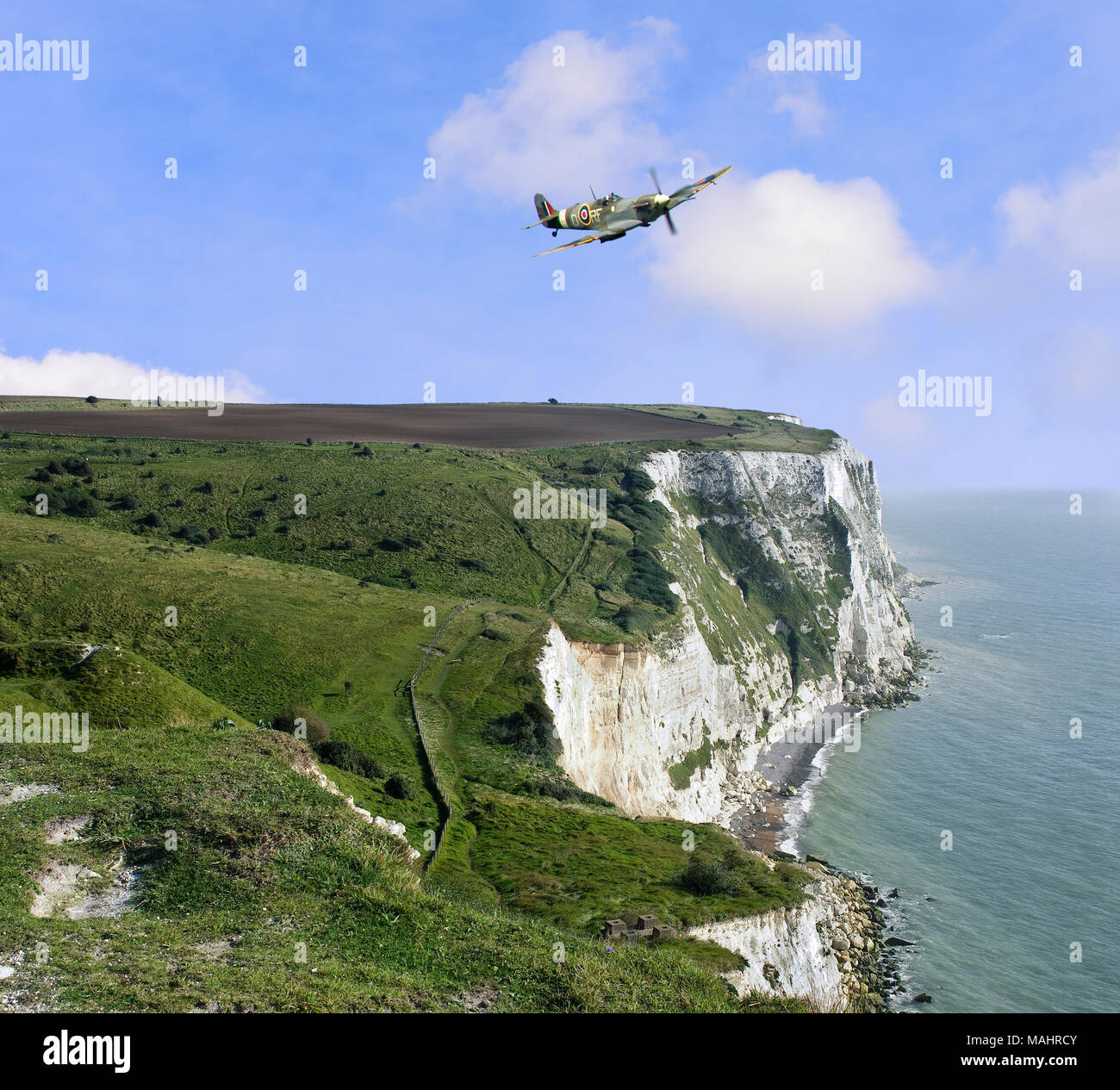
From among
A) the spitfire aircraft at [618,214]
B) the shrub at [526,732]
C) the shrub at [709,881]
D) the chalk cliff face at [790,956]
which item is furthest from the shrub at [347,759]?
the spitfire aircraft at [618,214]

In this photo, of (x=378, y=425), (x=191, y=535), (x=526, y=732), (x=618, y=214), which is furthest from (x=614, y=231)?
(x=378, y=425)

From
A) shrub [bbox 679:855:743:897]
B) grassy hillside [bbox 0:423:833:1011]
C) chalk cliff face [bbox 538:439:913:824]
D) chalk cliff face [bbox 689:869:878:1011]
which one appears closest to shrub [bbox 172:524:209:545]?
grassy hillside [bbox 0:423:833:1011]

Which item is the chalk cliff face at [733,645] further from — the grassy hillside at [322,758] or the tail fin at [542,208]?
the tail fin at [542,208]

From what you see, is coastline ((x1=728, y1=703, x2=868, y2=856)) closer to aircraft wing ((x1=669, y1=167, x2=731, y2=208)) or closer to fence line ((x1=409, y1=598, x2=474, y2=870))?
fence line ((x1=409, y1=598, x2=474, y2=870))

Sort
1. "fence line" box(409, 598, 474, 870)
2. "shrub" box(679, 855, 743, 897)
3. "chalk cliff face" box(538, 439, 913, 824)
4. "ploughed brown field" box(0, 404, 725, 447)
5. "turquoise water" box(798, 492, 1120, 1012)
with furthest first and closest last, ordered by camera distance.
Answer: "ploughed brown field" box(0, 404, 725, 447) < "chalk cliff face" box(538, 439, 913, 824) < "turquoise water" box(798, 492, 1120, 1012) < "fence line" box(409, 598, 474, 870) < "shrub" box(679, 855, 743, 897)
